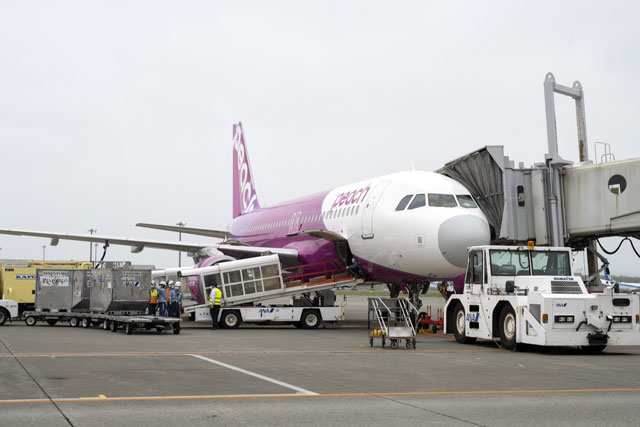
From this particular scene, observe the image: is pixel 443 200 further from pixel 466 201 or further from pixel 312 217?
pixel 312 217

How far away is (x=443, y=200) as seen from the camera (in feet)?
62.4

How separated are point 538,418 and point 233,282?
15869mm

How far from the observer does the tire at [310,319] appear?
73.0 ft

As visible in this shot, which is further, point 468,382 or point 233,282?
point 233,282

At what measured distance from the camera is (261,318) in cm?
2198

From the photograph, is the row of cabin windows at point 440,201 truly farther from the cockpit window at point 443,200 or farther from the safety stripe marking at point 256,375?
the safety stripe marking at point 256,375

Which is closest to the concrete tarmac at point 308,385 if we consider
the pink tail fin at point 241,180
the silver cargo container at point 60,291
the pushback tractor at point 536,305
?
the pushback tractor at point 536,305

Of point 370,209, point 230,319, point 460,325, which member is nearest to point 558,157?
point 370,209

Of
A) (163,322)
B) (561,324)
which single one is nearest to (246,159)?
(163,322)

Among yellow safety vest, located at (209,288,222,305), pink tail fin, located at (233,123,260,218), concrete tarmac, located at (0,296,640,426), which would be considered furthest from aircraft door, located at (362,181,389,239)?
pink tail fin, located at (233,123,260,218)

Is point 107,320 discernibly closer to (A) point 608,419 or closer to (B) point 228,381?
(B) point 228,381

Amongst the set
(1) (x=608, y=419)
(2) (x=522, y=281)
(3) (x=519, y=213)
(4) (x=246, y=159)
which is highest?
(4) (x=246, y=159)

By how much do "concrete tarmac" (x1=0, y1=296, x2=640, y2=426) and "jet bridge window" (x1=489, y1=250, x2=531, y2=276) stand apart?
1581 millimetres

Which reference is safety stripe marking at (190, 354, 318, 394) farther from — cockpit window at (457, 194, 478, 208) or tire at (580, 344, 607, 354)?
cockpit window at (457, 194, 478, 208)
